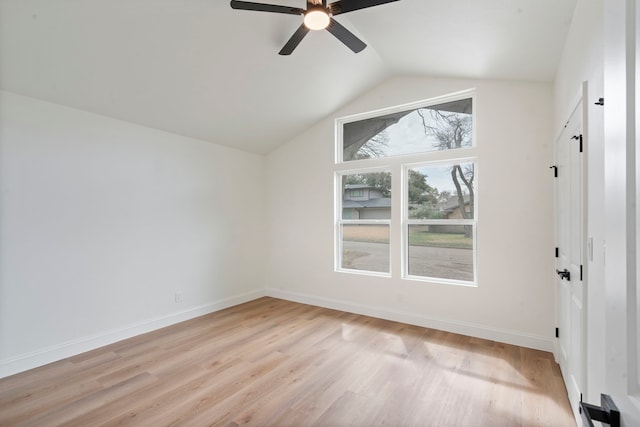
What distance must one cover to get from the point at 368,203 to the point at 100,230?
3271mm

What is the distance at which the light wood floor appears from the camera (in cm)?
213

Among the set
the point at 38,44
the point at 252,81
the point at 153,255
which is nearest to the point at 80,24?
the point at 38,44

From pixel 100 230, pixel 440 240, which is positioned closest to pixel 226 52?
pixel 100 230

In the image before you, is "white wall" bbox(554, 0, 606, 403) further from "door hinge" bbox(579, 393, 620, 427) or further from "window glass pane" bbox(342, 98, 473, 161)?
"window glass pane" bbox(342, 98, 473, 161)

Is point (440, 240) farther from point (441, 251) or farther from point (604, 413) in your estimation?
point (604, 413)

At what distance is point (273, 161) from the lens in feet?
17.3

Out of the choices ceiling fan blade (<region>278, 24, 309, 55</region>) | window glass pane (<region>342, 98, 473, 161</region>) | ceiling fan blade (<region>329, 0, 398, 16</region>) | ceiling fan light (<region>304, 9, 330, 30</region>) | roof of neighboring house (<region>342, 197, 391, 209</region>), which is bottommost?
roof of neighboring house (<region>342, 197, 391, 209</region>)

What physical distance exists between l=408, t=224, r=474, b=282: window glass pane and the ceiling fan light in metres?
2.64

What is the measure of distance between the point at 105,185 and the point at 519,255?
14.8ft

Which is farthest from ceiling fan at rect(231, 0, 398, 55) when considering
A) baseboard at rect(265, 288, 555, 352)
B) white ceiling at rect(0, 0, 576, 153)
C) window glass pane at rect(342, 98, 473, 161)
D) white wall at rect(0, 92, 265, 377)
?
baseboard at rect(265, 288, 555, 352)

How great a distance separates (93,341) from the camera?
3207 mm

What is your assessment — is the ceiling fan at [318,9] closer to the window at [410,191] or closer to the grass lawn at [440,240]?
the window at [410,191]

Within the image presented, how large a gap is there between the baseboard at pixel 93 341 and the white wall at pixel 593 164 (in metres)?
4.08

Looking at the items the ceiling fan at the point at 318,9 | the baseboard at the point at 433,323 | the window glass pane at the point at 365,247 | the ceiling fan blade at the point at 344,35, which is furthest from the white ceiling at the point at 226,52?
the baseboard at the point at 433,323
